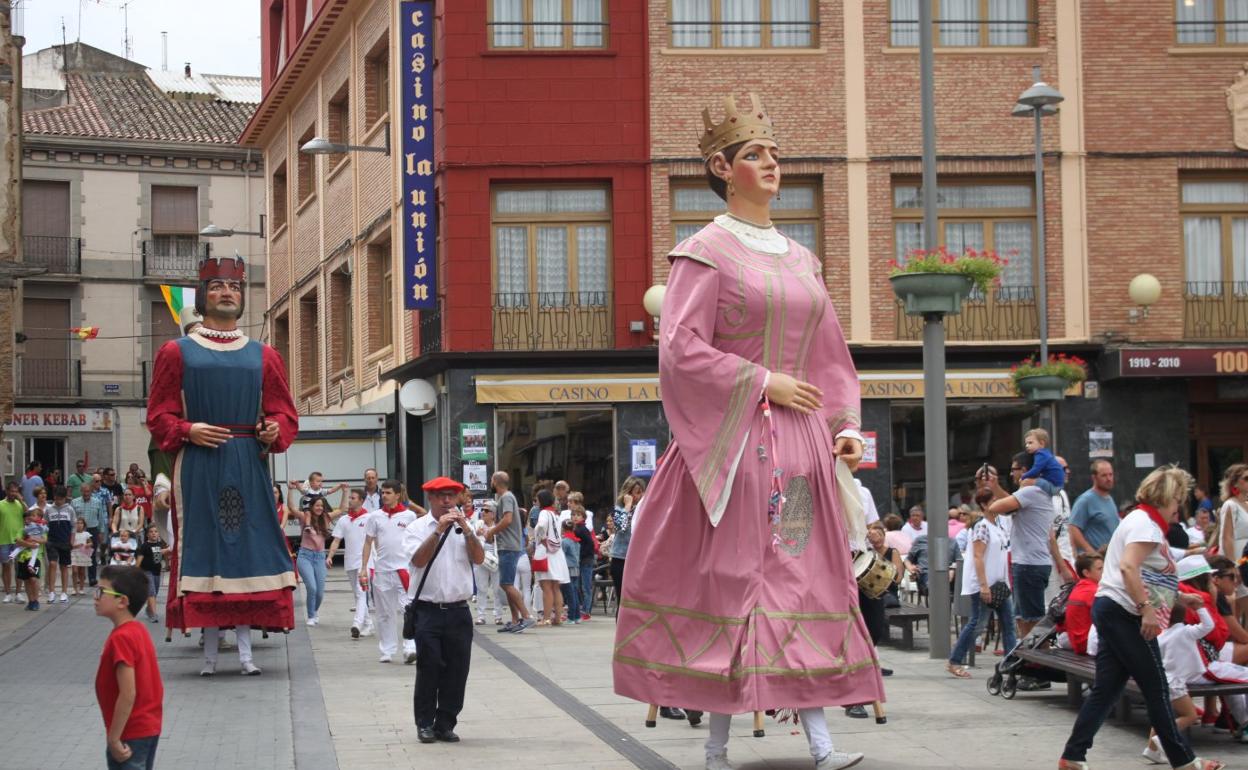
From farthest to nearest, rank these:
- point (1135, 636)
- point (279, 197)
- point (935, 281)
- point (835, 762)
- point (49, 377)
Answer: point (49, 377), point (279, 197), point (935, 281), point (1135, 636), point (835, 762)

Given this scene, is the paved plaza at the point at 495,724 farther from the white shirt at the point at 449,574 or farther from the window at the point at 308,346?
the window at the point at 308,346

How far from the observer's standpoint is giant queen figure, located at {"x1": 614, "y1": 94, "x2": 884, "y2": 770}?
24.6 feet

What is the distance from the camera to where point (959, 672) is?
497 inches

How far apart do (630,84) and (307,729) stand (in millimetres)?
16484

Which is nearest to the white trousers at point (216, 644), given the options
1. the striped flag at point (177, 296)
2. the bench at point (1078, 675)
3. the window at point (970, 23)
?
the bench at point (1078, 675)

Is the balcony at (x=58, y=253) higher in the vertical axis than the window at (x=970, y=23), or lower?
lower

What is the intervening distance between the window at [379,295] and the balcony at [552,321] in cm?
606

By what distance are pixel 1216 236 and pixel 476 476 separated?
37.2 feet

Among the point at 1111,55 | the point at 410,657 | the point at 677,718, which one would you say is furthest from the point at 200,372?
the point at 1111,55

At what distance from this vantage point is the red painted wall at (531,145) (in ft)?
82.6

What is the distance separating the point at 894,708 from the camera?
1084 cm

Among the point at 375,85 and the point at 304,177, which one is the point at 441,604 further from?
the point at 304,177

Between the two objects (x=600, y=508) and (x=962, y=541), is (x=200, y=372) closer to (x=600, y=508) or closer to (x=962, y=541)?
(x=962, y=541)

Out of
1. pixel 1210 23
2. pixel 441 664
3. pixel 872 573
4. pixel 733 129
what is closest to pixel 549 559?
pixel 441 664
